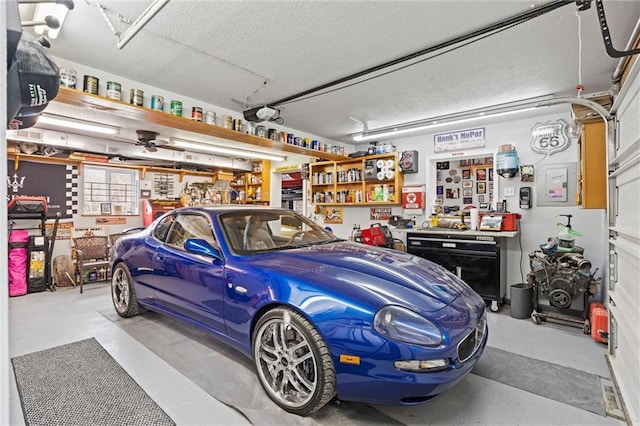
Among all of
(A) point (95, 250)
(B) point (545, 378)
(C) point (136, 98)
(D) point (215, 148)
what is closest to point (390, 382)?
(B) point (545, 378)

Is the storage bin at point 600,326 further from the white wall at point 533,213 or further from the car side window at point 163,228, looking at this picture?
the car side window at point 163,228

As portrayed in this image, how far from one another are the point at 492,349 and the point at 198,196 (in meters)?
6.61

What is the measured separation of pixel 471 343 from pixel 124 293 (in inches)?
135

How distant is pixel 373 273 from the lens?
1906mm

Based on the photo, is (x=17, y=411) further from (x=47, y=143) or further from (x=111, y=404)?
(x=47, y=143)

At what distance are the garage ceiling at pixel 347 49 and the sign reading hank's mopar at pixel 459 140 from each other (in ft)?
3.09

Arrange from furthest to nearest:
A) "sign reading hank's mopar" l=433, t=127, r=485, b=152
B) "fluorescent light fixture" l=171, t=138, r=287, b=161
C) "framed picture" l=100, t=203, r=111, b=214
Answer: "framed picture" l=100, t=203, r=111, b=214, "fluorescent light fixture" l=171, t=138, r=287, b=161, "sign reading hank's mopar" l=433, t=127, r=485, b=152

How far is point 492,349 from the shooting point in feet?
8.87

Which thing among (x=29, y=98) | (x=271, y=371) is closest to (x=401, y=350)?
(x=271, y=371)

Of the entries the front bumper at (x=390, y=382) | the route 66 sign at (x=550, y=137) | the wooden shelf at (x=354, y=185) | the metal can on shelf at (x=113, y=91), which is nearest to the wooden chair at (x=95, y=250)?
the metal can on shelf at (x=113, y=91)

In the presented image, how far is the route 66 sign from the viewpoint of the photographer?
4.05 meters

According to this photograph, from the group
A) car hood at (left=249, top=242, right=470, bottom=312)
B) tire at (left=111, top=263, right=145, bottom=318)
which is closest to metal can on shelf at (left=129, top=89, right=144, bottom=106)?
tire at (left=111, top=263, right=145, bottom=318)

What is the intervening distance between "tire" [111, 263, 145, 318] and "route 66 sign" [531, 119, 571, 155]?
17.6 ft

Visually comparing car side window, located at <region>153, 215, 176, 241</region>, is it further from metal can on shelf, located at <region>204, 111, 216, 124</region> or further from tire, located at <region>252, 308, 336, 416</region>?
tire, located at <region>252, 308, 336, 416</region>
